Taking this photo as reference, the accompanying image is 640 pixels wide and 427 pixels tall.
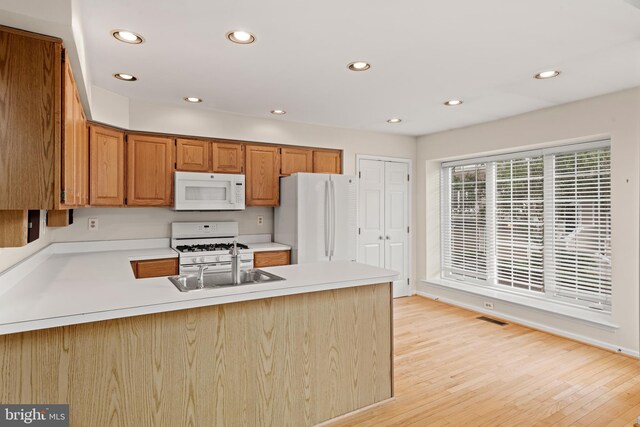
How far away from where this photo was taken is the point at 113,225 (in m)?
3.86

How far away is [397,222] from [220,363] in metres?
3.98

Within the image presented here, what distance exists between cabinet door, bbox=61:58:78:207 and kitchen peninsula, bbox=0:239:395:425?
527 mm

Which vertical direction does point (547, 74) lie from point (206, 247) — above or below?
above

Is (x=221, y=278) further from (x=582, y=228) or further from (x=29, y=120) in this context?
(x=582, y=228)

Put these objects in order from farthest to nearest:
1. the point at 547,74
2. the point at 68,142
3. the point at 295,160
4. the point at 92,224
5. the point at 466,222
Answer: the point at 466,222 → the point at 295,160 → the point at 92,224 → the point at 547,74 → the point at 68,142

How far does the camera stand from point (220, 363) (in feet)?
6.29

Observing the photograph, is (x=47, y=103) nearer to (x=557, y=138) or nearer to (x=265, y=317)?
(x=265, y=317)

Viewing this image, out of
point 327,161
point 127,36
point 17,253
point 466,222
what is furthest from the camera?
point 466,222

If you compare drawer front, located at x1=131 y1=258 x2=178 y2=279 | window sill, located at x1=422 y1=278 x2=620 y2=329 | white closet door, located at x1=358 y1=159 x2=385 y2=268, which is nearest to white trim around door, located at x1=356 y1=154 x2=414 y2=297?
white closet door, located at x1=358 y1=159 x2=385 y2=268

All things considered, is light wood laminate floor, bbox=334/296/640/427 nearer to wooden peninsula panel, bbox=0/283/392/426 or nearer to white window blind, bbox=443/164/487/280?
wooden peninsula panel, bbox=0/283/392/426

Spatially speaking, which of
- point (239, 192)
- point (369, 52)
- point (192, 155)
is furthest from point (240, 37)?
point (239, 192)

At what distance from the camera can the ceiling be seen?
6.59 ft

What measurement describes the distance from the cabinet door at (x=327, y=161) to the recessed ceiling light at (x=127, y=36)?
269cm

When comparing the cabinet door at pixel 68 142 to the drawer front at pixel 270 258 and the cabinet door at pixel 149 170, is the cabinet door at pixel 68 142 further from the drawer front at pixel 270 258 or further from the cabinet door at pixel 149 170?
the drawer front at pixel 270 258
